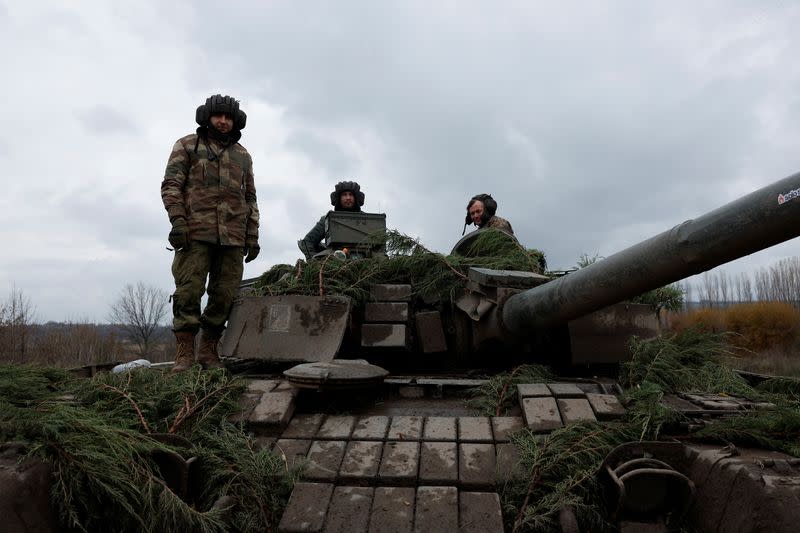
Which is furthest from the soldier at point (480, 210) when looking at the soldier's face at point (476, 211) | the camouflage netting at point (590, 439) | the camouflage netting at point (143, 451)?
the camouflage netting at point (143, 451)

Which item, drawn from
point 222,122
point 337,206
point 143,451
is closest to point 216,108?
point 222,122

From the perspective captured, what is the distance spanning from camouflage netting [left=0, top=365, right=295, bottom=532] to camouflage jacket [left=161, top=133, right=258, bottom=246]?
1.38 metres

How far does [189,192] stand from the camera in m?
4.86

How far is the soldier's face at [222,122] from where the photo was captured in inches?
199

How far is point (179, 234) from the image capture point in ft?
15.3

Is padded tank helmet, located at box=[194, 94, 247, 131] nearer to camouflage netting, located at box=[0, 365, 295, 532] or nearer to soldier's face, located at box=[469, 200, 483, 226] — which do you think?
camouflage netting, located at box=[0, 365, 295, 532]

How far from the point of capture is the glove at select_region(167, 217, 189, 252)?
4664mm

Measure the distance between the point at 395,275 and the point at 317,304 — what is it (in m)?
0.95

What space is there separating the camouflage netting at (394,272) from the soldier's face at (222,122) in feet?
4.14

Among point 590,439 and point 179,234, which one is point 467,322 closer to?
point 590,439

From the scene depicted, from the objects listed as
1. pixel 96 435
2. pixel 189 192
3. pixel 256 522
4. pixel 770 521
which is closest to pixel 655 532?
pixel 770 521

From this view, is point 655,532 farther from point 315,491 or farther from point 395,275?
point 395,275

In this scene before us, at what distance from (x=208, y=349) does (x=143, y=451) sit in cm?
202

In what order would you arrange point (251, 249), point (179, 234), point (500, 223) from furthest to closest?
point (500, 223) < point (251, 249) < point (179, 234)
